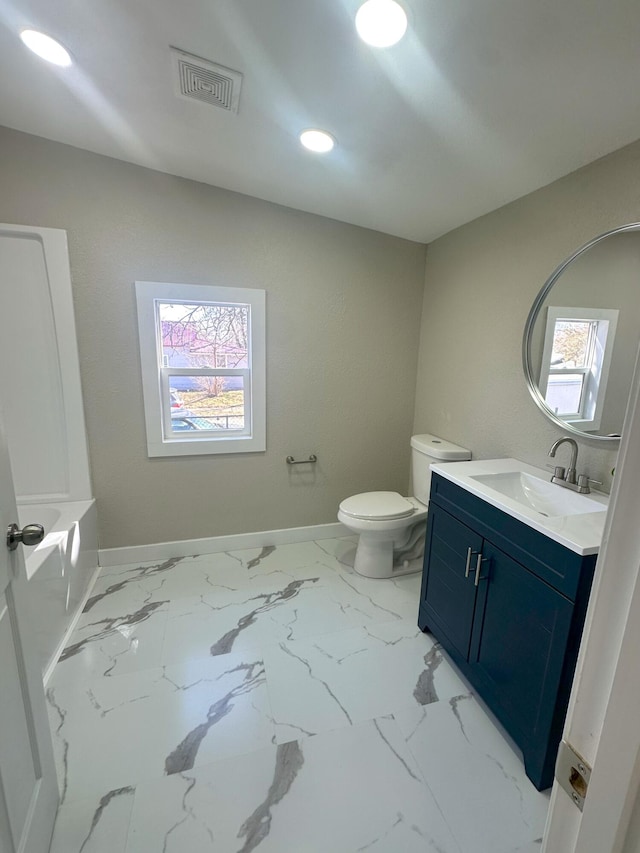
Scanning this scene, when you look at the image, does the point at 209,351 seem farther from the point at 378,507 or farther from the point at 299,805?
the point at 299,805

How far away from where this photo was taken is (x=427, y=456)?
2.37 meters

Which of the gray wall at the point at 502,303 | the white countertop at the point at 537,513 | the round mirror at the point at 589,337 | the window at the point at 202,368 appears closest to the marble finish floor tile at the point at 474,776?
the white countertop at the point at 537,513

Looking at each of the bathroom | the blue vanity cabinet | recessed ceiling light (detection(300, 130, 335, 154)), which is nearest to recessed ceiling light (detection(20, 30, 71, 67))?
the bathroom

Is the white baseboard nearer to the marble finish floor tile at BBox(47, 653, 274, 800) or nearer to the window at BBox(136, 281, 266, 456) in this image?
the window at BBox(136, 281, 266, 456)

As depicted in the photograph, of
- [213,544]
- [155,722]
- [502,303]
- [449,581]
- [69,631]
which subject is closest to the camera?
[155,722]

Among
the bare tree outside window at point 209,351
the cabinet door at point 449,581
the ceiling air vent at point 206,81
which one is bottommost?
the cabinet door at point 449,581

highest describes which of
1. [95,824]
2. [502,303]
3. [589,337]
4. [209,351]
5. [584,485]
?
[502,303]

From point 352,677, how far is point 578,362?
166cm

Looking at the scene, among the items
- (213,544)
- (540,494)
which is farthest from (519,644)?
(213,544)

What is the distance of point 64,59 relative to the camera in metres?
1.37

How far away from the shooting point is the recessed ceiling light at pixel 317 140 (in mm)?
1560

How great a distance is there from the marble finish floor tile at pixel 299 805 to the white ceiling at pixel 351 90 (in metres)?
2.23

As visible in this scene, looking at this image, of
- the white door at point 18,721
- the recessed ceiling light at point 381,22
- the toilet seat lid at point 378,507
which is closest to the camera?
the white door at point 18,721

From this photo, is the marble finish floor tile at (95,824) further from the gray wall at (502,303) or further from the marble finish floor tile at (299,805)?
the gray wall at (502,303)
